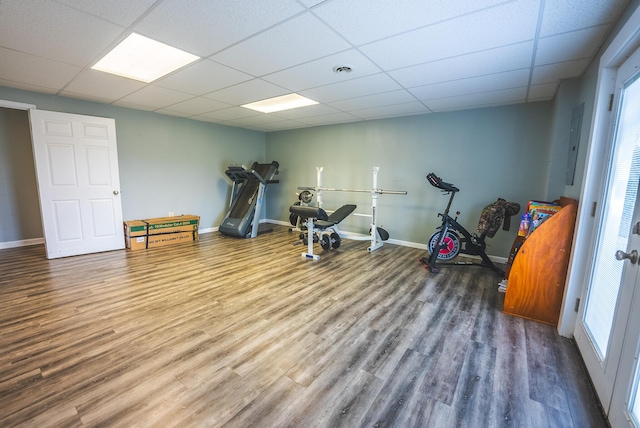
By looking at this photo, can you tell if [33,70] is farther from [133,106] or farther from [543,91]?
[543,91]

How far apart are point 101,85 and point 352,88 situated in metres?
3.15

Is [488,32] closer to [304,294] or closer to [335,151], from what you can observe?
[304,294]

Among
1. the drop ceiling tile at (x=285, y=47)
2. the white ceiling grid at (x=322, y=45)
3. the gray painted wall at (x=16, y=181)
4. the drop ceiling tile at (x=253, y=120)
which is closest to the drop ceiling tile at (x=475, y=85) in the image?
the white ceiling grid at (x=322, y=45)

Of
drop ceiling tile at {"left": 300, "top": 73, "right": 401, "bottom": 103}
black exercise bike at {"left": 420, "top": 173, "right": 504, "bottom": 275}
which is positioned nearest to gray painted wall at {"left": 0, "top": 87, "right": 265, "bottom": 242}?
drop ceiling tile at {"left": 300, "top": 73, "right": 401, "bottom": 103}

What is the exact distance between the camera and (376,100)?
12.6 feet

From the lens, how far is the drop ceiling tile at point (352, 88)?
9.94 feet

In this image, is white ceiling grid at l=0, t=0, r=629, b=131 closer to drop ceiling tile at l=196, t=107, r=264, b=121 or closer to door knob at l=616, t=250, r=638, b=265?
drop ceiling tile at l=196, t=107, r=264, b=121

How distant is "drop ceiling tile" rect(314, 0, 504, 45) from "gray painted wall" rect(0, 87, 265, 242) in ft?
14.4

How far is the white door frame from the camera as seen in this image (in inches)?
72.1

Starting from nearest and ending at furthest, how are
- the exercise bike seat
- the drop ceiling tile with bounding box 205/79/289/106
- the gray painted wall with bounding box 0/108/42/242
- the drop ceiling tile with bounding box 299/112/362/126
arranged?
the drop ceiling tile with bounding box 205/79/289/106 → the gray painted wall with bounding box 0/108/42/242 → the exercise bike seat → the drop ceiling tile with bounding box 299/112/362/126

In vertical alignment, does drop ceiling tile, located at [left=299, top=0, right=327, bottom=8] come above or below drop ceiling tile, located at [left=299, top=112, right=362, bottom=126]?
below

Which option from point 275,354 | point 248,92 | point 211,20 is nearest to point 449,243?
point 275,354

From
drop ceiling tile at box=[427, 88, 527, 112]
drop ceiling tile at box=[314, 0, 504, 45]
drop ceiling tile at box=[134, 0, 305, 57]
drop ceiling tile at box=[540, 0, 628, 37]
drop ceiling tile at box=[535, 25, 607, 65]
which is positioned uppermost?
drop ceiling tile at box=[427, 88, 527, 112]

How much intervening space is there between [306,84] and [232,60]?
0.95m
